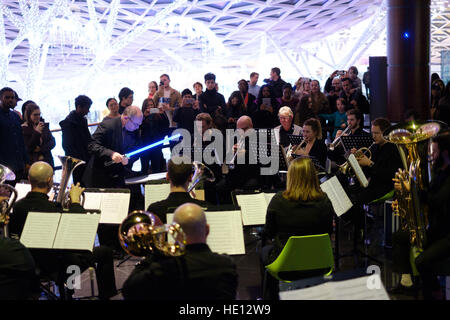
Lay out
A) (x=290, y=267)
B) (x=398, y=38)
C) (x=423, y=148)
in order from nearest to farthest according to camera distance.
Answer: (x=290, y=267) → (x=423, y=148) → (x=398, y=38)

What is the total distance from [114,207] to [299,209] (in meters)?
1.78

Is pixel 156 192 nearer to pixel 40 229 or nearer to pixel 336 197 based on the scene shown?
pixel 40 229

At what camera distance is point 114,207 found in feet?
16.4

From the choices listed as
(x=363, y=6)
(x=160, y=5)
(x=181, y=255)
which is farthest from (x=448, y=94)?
(x=363, y=6)

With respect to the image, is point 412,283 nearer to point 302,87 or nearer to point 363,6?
point 302,87

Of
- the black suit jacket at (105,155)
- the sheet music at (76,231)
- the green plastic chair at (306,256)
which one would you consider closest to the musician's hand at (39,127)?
the black suit jacket at (105,155)

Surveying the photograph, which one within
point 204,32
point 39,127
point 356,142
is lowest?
point 356,142

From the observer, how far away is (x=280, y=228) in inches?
164

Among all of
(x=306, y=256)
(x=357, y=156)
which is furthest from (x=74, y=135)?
(x=306, y=256)

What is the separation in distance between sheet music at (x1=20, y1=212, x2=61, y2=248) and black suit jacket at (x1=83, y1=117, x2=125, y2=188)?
233 cm

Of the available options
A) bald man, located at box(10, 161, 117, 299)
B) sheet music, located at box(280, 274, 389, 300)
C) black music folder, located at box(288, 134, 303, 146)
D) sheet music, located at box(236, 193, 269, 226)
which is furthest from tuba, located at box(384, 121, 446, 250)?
bald man, located at box(10, 161, 117, 299)

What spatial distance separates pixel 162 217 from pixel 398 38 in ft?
24.0

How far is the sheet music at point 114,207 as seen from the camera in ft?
16.2

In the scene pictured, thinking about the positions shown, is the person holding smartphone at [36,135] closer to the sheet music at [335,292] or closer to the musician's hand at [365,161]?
the musician's hand at [365,161]
